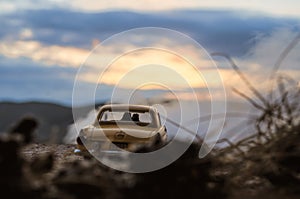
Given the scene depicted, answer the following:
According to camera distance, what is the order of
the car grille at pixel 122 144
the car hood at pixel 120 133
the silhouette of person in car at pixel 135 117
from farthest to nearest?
the silhouette of person in car at pixel 135 117
the car hood at pixel 120 133
the car grille at pixel 122 144

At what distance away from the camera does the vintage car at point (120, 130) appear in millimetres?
15836

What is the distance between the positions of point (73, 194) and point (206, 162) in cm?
98

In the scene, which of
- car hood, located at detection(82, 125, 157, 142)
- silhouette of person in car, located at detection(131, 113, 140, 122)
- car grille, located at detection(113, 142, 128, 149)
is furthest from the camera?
silhouette of person in car, located at detection(131, 113, 140, 122)

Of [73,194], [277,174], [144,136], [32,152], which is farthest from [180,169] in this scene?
[32,152]

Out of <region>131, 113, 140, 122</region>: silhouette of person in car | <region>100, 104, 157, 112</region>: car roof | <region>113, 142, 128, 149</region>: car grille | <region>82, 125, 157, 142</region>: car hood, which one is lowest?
<region>113, 142, 128, 149</region>: car grille

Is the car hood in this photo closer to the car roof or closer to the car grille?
the car grille

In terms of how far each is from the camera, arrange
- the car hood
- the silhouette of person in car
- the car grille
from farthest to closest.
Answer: the silhouette of person in car → the car hood → the car grille

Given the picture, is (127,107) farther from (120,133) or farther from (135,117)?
(120,133)

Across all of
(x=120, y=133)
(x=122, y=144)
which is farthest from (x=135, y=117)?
(x=122, y=144)

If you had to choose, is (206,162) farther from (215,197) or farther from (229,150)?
(229,150)

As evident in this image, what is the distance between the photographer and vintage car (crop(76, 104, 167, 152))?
15836 mm

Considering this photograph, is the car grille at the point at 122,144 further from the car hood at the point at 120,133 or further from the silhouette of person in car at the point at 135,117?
the silhouette of person in car at the point at 135,117

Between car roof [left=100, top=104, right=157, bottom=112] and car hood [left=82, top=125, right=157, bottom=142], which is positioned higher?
car roof [left=100, top=104, right=157, bottom=112]

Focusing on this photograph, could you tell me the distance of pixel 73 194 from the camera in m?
4.08
